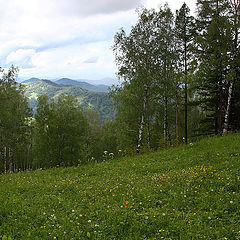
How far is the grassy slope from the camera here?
5.21m

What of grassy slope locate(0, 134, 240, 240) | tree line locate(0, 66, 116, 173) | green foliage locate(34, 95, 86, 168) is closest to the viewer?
grassy slope locate(0, 134, 240, 240)

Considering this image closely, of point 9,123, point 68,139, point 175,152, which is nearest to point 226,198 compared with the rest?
point 175,152

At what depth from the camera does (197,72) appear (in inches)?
684

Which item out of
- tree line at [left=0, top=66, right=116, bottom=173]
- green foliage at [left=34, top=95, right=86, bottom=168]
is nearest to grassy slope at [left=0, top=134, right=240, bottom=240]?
tree line at [left=0, top=66, right=116, bottom=173]

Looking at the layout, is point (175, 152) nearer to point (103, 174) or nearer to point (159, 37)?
point (103, 174)

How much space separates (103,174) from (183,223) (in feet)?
22.9

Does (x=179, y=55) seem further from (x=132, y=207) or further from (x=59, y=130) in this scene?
(x=59, y=130)

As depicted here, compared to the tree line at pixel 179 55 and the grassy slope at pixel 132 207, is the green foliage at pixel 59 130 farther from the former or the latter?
the grassy slope at pixel 132 207

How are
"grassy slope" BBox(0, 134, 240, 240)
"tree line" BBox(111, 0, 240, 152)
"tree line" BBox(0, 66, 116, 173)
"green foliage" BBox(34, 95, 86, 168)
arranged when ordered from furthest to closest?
"green foliage" BBox(34, 95, 86, 168) < "tree line" BBox(0, 66, 116, 173) < "tree line" BBox(111, 0, 240, 152) < "grassy slope" BBox(0, 134, 240, 240)

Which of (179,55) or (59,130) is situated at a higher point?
(179,55)

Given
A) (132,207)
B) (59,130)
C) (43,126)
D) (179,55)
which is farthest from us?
(59,130)

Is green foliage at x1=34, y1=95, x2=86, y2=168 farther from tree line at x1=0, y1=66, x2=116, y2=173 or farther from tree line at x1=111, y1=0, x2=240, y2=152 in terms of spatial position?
tree line at x1=111, y1=0, x2=240, y2=152

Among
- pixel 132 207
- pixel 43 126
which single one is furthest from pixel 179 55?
pixel 43 126

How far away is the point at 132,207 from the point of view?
6.60 meters
